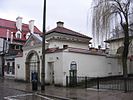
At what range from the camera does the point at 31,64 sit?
2961 cm

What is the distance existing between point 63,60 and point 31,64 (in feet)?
24.9

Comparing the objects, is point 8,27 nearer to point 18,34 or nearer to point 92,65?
point 18,34

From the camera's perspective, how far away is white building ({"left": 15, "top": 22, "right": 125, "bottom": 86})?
2359cm

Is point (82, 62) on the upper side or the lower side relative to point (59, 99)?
upper

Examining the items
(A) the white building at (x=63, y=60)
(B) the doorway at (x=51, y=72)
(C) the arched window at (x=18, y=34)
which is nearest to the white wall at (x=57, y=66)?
(A) the white building at (x=63, y=60)

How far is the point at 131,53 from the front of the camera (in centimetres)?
3275

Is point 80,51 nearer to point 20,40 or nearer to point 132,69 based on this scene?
point 132,69

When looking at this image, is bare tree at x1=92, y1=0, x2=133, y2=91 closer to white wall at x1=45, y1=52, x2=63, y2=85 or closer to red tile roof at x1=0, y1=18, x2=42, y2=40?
white wall at x1=45, y1=52, x2=63, y2=85

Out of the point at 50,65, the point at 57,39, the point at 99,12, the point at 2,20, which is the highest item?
the point at 2,20

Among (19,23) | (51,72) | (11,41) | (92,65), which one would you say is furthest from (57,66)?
(19,23)

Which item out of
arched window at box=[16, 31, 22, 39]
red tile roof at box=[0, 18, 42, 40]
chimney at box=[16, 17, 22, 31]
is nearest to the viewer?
red tile roof at box=[0, 18, 42, 40]

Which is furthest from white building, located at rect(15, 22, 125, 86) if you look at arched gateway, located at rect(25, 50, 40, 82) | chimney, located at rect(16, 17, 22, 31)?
chimney, located at rect(16, 17, 22, 31)

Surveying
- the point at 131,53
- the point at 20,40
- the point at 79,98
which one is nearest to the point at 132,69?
the point at 131,53

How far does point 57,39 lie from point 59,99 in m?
14.9
